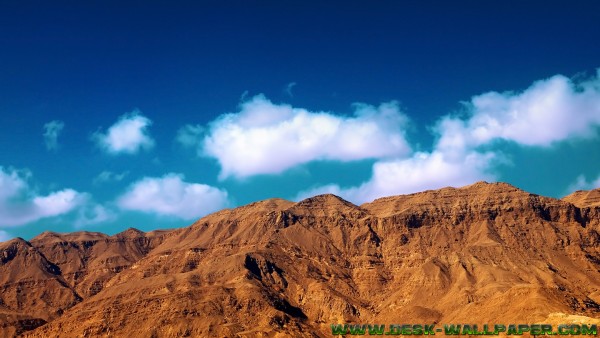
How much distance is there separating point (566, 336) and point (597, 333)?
587 cm

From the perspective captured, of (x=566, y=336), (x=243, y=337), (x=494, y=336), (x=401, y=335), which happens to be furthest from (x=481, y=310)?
(x=243, y=337)

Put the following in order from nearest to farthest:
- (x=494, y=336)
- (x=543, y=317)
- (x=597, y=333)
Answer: (x=597, y=333) → (x=494, y=336) → (x=543, y=317)

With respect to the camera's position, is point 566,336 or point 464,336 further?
point 464,336

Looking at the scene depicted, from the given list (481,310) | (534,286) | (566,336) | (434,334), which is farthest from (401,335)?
(566,336)

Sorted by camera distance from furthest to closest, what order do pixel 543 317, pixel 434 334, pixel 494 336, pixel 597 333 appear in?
pixel 434 334
pixel 543 317
pixel 494 336
pixel 597 333

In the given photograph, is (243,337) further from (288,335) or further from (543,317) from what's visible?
(543,317)

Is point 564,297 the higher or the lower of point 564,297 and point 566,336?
the higher

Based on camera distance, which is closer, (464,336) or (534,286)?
(464,336)

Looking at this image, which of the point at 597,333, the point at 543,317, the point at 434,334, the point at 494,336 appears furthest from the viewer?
the point at 434,334

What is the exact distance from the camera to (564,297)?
197125mm

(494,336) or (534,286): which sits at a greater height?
(534,286)

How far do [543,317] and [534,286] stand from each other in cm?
2257

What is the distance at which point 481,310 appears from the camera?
199750mm

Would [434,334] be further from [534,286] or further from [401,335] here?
[534,286]
